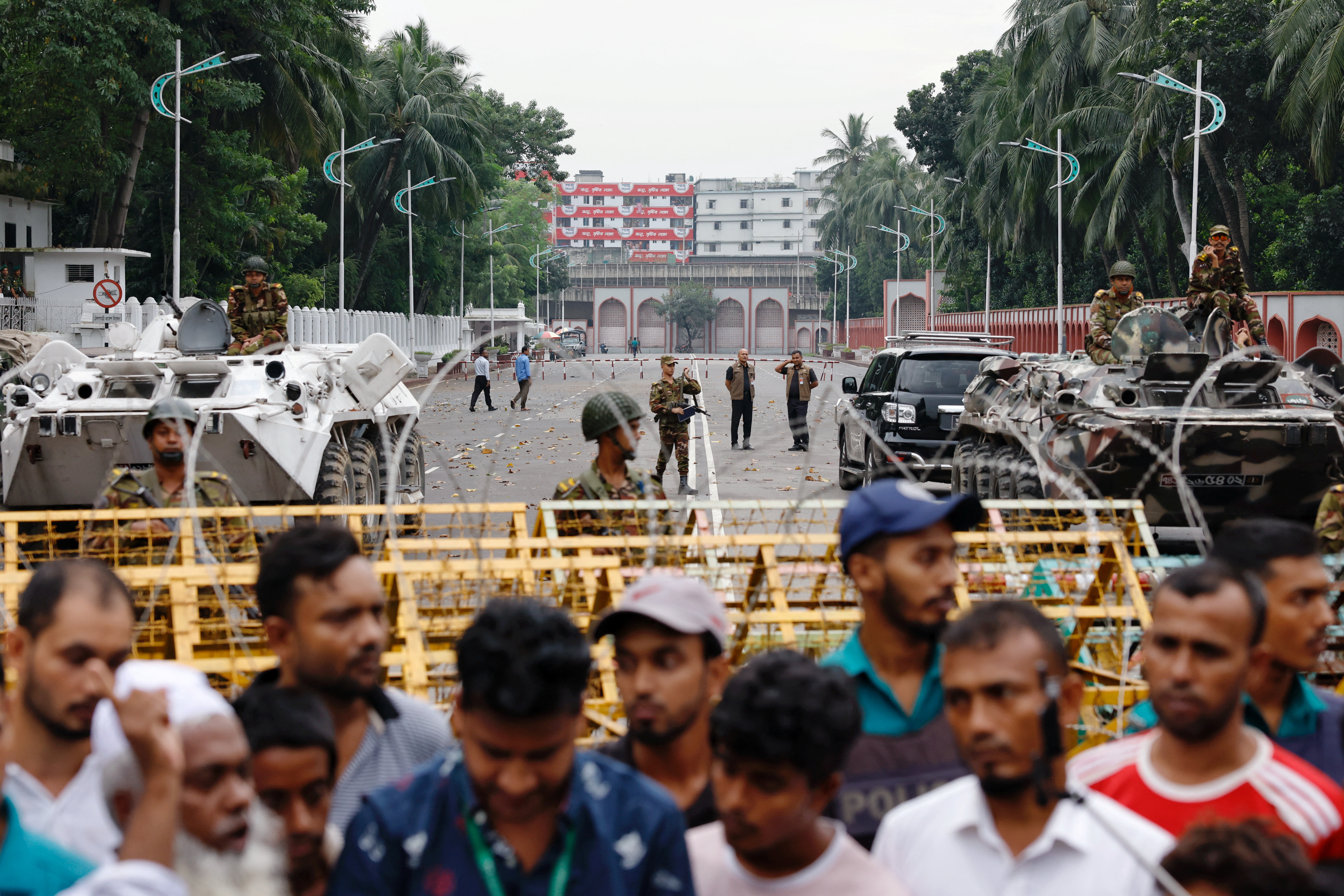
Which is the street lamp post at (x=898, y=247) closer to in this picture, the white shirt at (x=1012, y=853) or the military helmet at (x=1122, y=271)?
the military helmet at (x=1122, y=271)

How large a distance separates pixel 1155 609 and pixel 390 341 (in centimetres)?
1195

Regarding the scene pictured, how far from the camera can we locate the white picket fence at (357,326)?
1252 inches

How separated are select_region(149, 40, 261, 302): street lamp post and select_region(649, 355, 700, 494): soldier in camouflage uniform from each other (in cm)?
1456

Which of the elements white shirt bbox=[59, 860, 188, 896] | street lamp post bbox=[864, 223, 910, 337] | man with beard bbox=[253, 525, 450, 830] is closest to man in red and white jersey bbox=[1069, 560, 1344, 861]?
man with beard bbox=[253, 525, 450, 830]

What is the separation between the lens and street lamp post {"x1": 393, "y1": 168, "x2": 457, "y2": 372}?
168ft

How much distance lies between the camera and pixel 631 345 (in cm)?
10925

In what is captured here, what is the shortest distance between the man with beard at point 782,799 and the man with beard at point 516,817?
0.12m

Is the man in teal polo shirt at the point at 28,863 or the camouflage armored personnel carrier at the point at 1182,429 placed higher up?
the camouflage armored personnel carrier at the point at 1182,429

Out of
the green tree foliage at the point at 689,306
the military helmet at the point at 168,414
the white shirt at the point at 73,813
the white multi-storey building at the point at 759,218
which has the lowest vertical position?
the white shirt at the point at 73,813

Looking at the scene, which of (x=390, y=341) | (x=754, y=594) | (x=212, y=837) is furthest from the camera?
(x=390, y=341)

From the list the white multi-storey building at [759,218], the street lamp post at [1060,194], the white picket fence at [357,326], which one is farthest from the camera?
the white multi-storey building at [759,218]

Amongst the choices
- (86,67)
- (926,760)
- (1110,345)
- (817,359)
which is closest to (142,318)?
(86,67)

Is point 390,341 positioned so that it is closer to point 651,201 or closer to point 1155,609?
point 1155,609

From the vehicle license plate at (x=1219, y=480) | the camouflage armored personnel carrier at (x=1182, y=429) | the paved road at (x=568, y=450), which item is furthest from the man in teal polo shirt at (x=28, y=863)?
the vehicle license plate at (x=1219, y=480)
